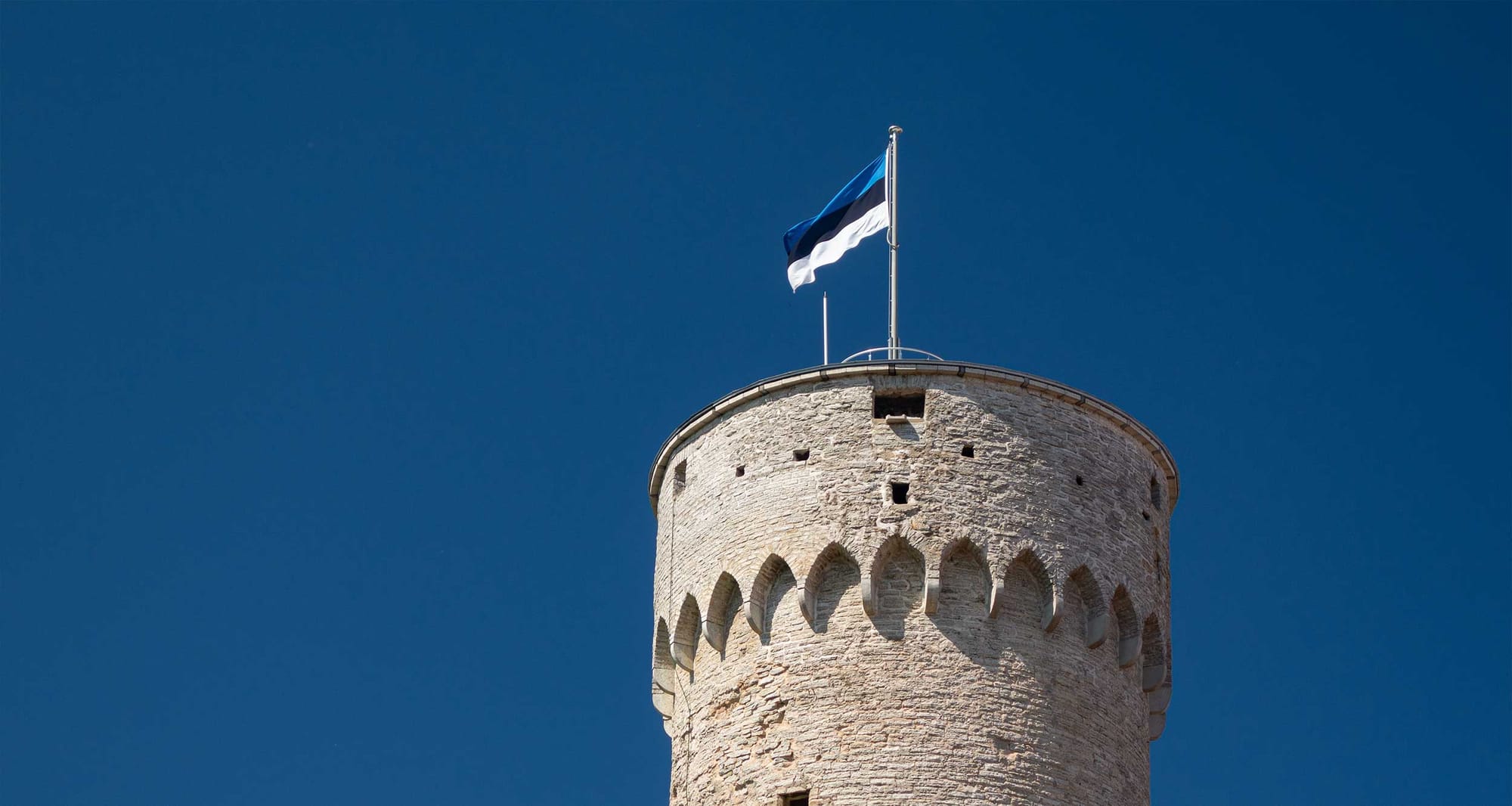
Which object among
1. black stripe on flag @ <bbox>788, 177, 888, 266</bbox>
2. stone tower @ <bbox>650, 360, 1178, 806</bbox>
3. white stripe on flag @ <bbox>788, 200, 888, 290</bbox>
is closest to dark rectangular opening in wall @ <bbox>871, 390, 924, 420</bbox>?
stone tower @ <bbox>650, 360, 1178, 806</bbox>

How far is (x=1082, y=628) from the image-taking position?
1427 inches

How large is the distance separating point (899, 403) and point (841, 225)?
4586 millimetres

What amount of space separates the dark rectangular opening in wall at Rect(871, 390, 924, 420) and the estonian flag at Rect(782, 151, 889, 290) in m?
4.04

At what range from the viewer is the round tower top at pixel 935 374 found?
36875mm

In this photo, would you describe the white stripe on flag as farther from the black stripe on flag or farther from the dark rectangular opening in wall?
the dark rectangular opening in wall

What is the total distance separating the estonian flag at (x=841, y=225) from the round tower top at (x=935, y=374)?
12.4ft

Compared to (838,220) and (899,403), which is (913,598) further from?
(838,220)

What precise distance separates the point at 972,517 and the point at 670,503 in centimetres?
445

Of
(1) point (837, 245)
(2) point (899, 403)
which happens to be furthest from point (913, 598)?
(1) point (837, 245)

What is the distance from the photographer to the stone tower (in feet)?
115

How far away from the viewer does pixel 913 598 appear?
35.6 m

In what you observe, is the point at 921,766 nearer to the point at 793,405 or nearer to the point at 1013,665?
the point at 1013,665

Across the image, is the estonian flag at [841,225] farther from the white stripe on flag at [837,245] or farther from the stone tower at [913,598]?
the stone tower at [913,598]

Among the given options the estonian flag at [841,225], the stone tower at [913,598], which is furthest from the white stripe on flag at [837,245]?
the stone tower at [913,598]
